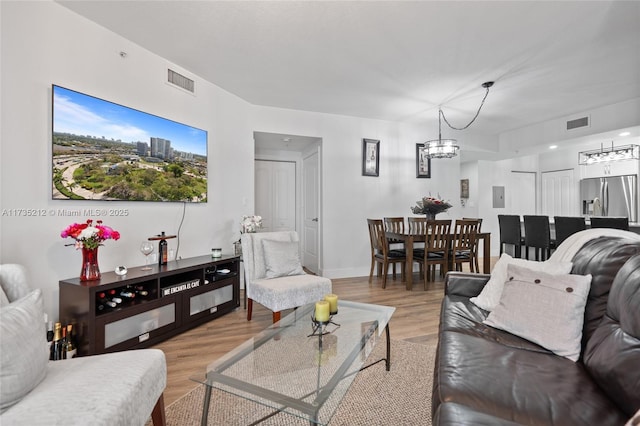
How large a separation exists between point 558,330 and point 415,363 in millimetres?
998

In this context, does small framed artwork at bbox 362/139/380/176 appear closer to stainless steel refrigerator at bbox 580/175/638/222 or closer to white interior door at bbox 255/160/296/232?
white interior door at bbox 255/160/296/232

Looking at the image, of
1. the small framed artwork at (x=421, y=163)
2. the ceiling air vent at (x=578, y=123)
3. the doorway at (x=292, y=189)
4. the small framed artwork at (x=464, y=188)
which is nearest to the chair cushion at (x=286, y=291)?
the doorway at (x=292, y=189)

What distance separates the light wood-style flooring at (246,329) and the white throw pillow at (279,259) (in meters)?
0.49

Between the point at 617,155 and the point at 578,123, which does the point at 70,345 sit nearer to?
the point at 578,123

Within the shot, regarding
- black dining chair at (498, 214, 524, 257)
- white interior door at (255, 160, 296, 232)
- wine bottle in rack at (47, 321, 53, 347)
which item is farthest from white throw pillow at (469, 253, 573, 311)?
white interior door at (255, 160, 296, 232)

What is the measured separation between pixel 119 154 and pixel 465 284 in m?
3.03


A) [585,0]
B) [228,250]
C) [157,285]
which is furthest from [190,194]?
[585,0]

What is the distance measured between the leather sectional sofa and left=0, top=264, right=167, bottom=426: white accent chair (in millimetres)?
1138

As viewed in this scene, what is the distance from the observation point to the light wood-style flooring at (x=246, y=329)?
2.17 meters

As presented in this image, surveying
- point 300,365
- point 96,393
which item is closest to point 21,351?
point 96,393

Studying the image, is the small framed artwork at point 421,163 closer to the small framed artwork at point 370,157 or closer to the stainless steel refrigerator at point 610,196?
the small framed artwork at point 370,157

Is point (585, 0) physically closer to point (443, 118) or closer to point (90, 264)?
point (443, 118)

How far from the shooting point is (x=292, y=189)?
6004 mm

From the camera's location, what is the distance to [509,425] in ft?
3.12
